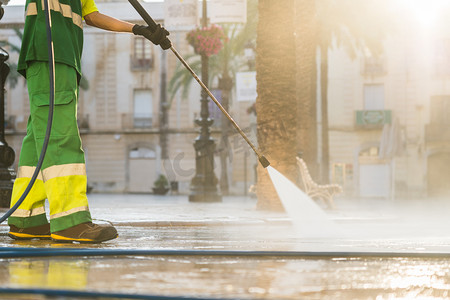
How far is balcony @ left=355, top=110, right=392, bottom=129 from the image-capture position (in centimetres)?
3791

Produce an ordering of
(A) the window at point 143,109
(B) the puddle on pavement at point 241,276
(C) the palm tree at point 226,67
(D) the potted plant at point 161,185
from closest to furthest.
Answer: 1. (B) the puddle on pavement at point 241,276
2. (C) the palm tree at point 226,67
3. (D) the potted plant at point 161,185
4. (A) the window at point 143,109

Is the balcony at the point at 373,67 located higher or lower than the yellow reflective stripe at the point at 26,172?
higher

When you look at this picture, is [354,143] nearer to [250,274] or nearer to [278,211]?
[278,211]

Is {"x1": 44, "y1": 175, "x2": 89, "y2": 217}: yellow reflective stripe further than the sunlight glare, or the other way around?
the sunlight glare

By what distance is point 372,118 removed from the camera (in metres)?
38.0

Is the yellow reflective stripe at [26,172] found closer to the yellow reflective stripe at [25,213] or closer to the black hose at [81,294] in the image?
the yellow reflective stripe at [25,213]

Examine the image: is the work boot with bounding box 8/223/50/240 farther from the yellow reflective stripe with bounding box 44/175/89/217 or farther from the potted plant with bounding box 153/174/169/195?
the potted plant with bounding box 153/174/169/195

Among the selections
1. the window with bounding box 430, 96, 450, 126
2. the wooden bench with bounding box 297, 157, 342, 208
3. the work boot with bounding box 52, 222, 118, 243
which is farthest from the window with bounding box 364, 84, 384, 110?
the work boot with bounding box 52, 222, 118, 243

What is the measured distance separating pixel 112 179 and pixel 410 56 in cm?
1768

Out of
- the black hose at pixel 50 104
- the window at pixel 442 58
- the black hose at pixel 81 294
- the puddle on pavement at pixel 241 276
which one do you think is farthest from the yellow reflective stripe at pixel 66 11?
the window at pixel 442 58

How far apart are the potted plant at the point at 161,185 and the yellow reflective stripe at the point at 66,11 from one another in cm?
3203

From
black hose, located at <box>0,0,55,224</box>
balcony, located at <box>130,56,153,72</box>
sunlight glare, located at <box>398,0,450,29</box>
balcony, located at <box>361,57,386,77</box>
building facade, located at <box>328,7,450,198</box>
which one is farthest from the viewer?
balcony, located at <box>130,56,153,72</box>

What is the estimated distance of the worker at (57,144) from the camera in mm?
4457

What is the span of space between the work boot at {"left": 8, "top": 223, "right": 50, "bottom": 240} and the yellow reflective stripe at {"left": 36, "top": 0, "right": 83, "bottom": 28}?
1376 mm
